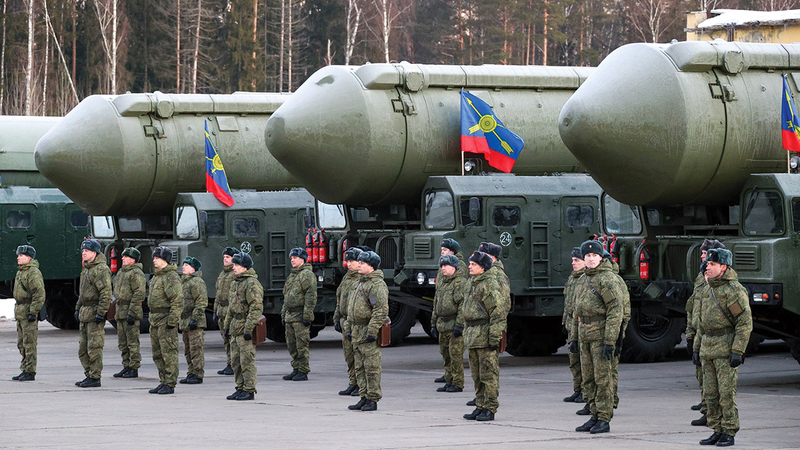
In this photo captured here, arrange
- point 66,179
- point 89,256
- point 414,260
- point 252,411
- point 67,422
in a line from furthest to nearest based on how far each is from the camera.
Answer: point 66,179 → point 414,260 → point 89,256 → point 252,411 → point 67,422

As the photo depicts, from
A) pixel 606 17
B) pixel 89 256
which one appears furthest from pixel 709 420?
pixel 606 17

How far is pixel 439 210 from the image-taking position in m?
16.7

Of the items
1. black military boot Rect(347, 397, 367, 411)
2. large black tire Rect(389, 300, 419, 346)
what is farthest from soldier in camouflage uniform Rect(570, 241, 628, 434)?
large black tire Rect(389, 300, 419, 346)

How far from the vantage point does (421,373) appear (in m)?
16.1

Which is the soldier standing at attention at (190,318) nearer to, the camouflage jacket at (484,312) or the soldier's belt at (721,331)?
the camouflage jacket at (484,312)

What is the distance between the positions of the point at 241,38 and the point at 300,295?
33007 mm

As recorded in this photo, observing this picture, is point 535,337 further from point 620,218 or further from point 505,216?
point 620,218

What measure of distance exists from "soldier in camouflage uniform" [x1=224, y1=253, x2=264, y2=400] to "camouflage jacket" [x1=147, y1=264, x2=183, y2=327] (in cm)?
62

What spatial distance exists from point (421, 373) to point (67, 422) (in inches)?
211

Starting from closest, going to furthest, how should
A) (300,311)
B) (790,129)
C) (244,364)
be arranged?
(244,364) → (790,129) → (300,311)

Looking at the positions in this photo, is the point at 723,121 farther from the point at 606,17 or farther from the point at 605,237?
the point at 606,17

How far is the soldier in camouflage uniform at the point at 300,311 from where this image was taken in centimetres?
1544

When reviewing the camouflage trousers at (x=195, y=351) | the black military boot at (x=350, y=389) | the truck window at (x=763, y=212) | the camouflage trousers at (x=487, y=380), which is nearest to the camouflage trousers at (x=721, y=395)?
the camouflage trousers at (x=487, y=380)

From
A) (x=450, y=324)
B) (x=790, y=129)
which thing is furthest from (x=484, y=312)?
(x=790, y=129)
